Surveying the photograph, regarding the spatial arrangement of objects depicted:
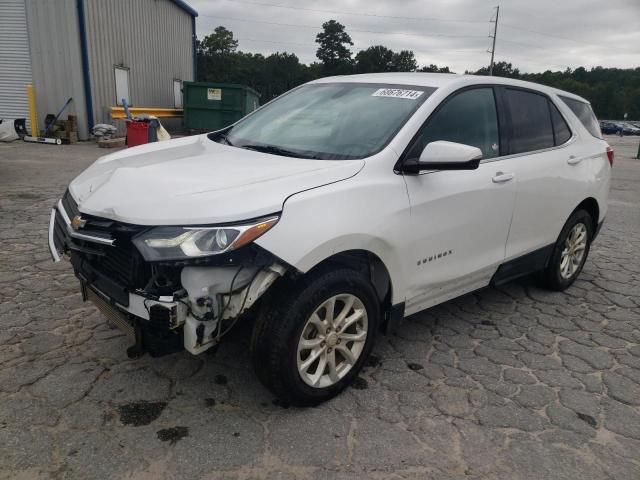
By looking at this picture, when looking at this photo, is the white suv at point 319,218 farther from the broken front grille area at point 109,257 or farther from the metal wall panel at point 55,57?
the metal wall panel at point 55,57

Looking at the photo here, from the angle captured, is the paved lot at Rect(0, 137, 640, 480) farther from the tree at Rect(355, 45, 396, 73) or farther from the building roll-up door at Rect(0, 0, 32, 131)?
the tree at Rect(355, 45, 396, 73)

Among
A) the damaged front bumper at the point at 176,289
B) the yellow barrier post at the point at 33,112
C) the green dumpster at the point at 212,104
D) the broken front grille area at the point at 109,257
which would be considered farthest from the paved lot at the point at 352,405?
the green dumpster at the point at 212,104

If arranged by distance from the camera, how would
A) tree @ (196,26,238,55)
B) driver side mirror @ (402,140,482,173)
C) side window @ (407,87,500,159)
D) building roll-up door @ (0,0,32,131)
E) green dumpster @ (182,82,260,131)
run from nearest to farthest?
1. driver side mirror @ (402,140,482,173)
2. side window @ (407,87,500,159)
3. building roll-up door @ (0,0,32,131)
4. green dumpster @ (182,82,260,131)
5. tree @ (196,26,238,55)

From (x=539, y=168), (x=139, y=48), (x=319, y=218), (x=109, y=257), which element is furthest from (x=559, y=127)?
(x=139, y=48)

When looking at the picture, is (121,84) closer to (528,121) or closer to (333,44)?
(528,121)

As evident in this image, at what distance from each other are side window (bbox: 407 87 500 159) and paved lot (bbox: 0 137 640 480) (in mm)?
1316

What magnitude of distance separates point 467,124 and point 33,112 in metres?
14.6

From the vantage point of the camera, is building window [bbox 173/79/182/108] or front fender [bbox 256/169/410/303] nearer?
front fender [bbox 256/169/410/303]

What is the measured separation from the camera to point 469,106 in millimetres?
3350

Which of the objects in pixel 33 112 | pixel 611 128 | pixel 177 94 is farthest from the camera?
pixel 611 128

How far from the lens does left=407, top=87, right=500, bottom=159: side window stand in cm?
303

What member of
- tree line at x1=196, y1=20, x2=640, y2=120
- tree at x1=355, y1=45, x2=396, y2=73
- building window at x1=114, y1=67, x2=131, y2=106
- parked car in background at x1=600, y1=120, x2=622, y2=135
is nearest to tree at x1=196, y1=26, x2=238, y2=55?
tree line at x1=196, y1=20, x2=640, y2=120

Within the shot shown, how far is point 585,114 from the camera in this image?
4.60 meters

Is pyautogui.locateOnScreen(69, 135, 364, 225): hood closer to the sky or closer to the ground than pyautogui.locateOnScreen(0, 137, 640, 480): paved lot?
closer to the sky
